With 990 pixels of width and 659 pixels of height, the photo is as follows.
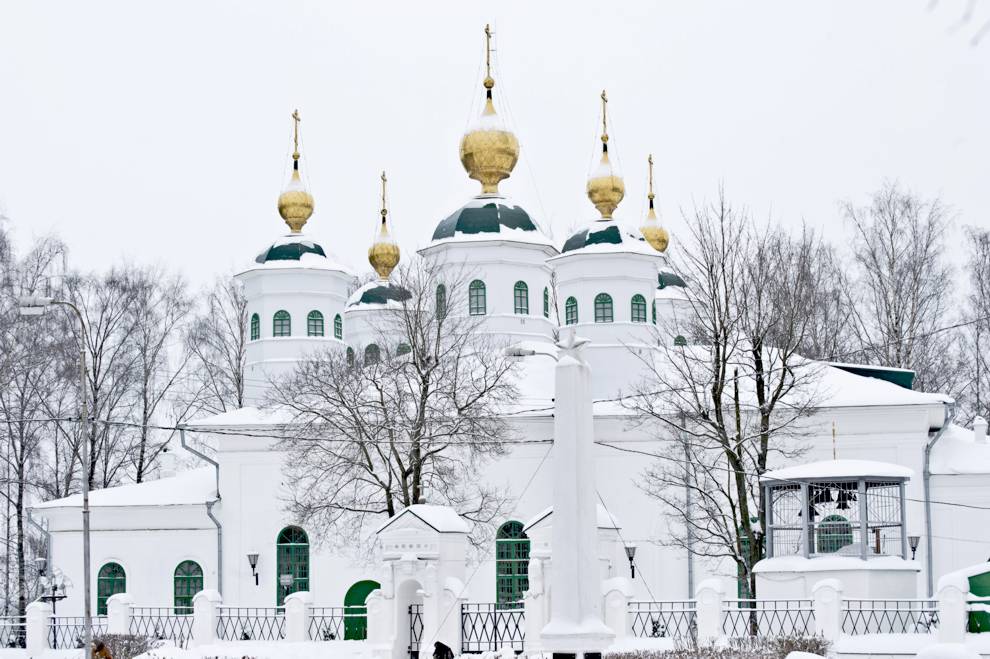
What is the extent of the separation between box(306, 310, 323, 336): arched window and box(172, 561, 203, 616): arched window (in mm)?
6411

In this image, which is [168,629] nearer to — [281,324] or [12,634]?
[12,634]

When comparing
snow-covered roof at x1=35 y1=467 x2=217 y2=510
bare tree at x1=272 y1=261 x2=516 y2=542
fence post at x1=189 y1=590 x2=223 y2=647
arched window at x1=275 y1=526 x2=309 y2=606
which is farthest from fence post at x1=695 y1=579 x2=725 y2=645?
snow-covered roof at x1=35 y1=467 x2=217 y2=510

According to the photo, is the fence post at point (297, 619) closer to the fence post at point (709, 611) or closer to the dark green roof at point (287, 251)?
the fence post at point (709, 611)

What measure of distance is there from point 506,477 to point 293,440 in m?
4.75

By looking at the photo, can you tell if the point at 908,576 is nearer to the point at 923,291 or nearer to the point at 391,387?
the point at 391,387

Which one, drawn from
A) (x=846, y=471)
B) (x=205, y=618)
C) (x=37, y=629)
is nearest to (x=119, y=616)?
(x=205, y=618)

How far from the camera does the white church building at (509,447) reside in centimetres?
3109

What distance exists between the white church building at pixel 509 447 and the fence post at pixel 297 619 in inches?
247

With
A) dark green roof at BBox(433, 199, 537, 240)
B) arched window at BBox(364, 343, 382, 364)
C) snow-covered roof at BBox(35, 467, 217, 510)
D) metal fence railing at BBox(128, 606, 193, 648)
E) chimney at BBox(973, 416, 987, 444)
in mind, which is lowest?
metal fence railing at BBox(128, 606, 193, 648)

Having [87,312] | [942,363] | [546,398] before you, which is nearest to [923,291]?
[942,363]

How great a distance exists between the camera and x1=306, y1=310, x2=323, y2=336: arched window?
36.9 metres

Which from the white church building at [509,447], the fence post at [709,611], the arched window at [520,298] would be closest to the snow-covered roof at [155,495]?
the white church building at [509,447]

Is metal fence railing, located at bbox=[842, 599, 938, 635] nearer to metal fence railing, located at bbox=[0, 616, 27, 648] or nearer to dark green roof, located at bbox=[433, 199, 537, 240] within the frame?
metal fence railing, located at bbox=[0, 616, 27, 648]

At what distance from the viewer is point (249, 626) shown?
28.5 m
